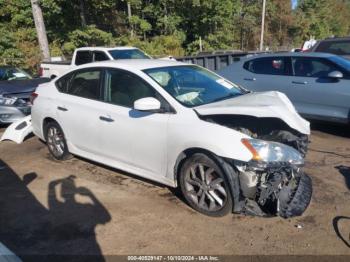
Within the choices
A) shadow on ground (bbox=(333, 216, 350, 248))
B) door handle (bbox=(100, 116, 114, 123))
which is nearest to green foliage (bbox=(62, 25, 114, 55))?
door handle (bbox=(100, 116, 114, 123))

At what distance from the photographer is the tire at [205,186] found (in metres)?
4.21

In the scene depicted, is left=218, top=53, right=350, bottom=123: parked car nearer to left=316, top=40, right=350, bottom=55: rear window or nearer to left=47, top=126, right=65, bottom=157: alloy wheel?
left=316, top=40, right=350, bottom=55: rear window

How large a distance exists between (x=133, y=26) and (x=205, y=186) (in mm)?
28575

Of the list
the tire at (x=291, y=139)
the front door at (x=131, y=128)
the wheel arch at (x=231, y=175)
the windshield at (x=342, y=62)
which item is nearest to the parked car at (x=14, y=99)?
the front door at (x=131, y=128)

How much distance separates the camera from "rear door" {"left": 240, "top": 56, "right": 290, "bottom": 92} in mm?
8078

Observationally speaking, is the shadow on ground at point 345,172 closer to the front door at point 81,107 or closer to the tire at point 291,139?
the tire at point 291,139

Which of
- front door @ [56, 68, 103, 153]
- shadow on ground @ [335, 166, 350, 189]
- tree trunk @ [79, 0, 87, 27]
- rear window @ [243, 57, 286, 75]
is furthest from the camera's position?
tree trunk @ [79, 0, 87, 27]

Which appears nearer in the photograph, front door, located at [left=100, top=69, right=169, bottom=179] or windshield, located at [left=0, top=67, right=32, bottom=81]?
front door, located at [left=100, top=69, right=169, bottom=179]

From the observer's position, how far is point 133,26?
31.4 metres

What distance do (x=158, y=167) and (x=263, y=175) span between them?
1.25 m

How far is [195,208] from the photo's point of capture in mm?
4492

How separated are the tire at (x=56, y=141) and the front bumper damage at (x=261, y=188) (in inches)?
119

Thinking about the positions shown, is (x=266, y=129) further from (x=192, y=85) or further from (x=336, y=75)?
(x=336, y=75)

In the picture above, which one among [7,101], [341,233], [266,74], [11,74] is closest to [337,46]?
[266,74]
